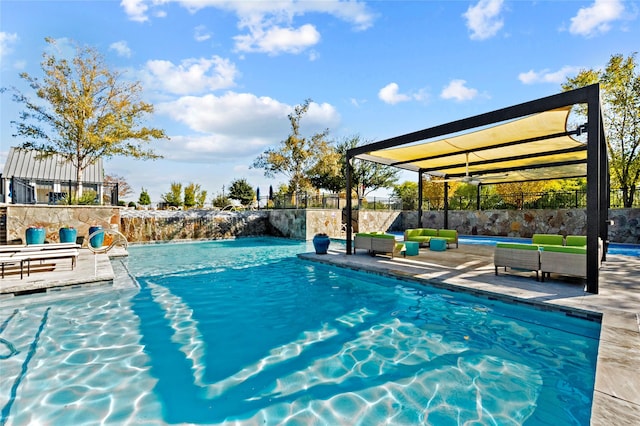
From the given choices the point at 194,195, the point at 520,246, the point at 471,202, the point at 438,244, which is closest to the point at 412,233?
the point at 438,244

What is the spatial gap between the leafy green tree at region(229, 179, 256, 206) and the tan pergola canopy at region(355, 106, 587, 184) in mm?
22922

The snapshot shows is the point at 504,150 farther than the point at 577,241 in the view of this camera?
Yes

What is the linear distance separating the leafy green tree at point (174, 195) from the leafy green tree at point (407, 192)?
21.1m

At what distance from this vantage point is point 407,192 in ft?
111

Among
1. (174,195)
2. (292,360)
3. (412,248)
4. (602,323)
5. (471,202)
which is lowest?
(292,360)

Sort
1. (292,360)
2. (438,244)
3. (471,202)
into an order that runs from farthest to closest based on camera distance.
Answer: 1. (471,202)
2. (438,244)
3. (292,360)

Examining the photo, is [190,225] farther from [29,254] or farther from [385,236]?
[385,236]

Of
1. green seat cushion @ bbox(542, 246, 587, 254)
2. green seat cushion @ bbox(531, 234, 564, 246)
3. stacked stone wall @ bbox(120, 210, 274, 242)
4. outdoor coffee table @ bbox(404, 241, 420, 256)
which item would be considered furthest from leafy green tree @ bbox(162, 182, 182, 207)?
green seat cushion @ bbox(542, 246, 587, 254)

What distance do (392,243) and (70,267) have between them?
347 inches

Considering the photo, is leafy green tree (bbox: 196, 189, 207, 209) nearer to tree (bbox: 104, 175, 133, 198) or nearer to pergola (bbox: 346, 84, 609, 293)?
tree (bbox: 104, 175, 133, 198)

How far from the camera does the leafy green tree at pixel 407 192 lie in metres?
24.7

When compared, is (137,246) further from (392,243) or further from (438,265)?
(438,265)

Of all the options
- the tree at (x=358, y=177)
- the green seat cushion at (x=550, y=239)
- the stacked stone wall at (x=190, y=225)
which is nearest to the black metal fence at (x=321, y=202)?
the stacked stone wall at (x=190, y=225)

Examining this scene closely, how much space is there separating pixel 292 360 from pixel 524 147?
9638 millimetres
